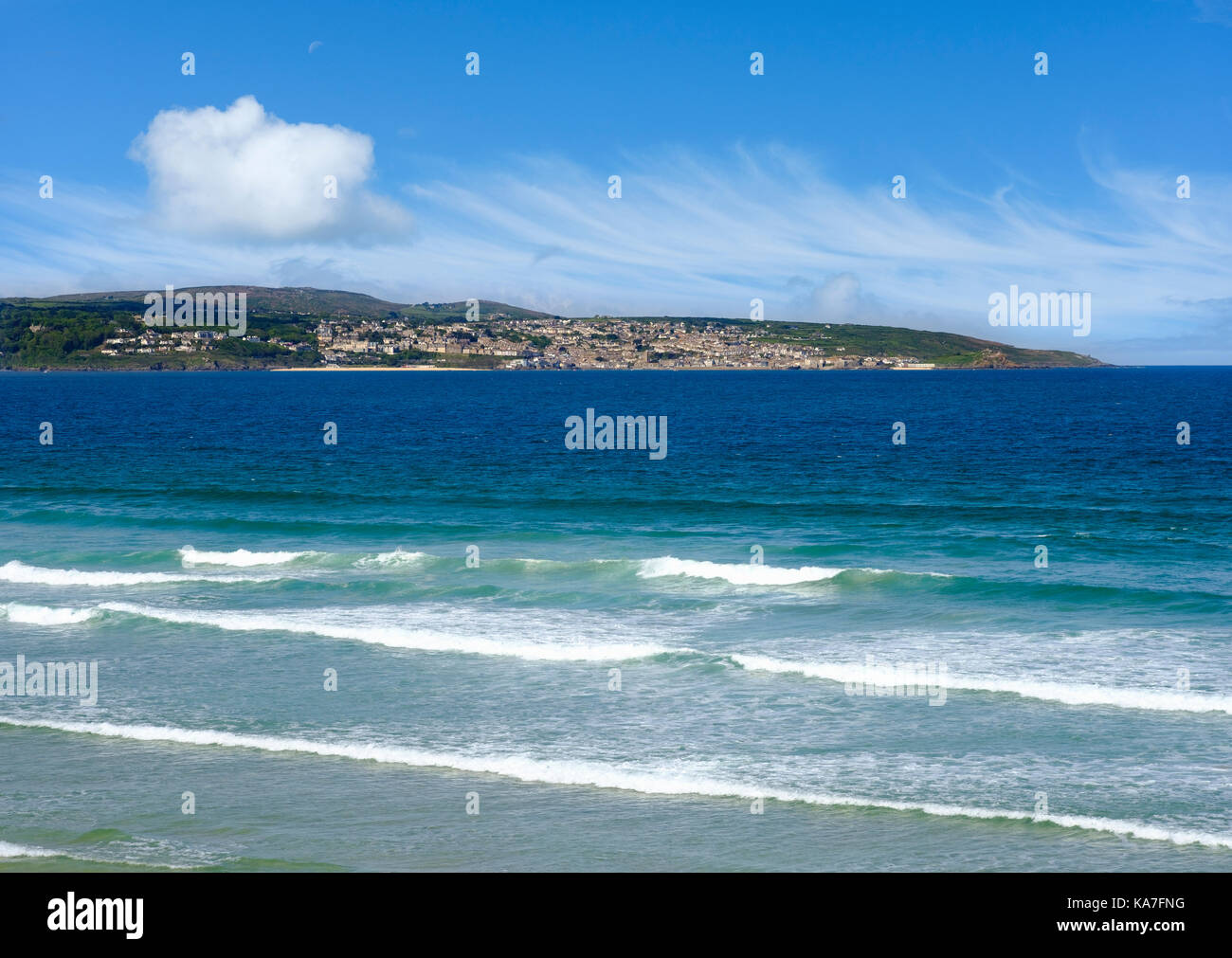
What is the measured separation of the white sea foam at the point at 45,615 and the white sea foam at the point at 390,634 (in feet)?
2.08

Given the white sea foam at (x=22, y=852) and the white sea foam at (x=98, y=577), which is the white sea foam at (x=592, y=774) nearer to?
the white sea foam at (x=22, y=852)

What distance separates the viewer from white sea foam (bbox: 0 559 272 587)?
2683cm

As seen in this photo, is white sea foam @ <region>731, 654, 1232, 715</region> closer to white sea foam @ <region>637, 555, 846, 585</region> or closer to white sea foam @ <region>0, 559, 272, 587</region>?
white sea foam @ <region>637, 555, 846, 585</region>

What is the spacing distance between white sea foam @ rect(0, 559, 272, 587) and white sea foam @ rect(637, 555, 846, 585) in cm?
1060

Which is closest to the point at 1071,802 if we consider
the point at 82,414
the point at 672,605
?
the point at 672,605

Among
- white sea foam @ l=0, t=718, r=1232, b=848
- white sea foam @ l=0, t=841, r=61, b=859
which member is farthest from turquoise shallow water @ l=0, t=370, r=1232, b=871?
white sea foam @ l=0, t=841, r=61, b=859

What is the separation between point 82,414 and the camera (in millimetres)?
92312

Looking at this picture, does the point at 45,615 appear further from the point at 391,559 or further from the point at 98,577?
the point at 391,559

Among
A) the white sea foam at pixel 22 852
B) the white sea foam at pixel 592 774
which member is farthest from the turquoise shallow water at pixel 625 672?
the white sea foam at pixel 22 852

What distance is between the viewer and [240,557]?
29.5 metres

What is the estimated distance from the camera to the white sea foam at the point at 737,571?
26.0 meters

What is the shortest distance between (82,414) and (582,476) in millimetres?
66312

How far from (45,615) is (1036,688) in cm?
2099
